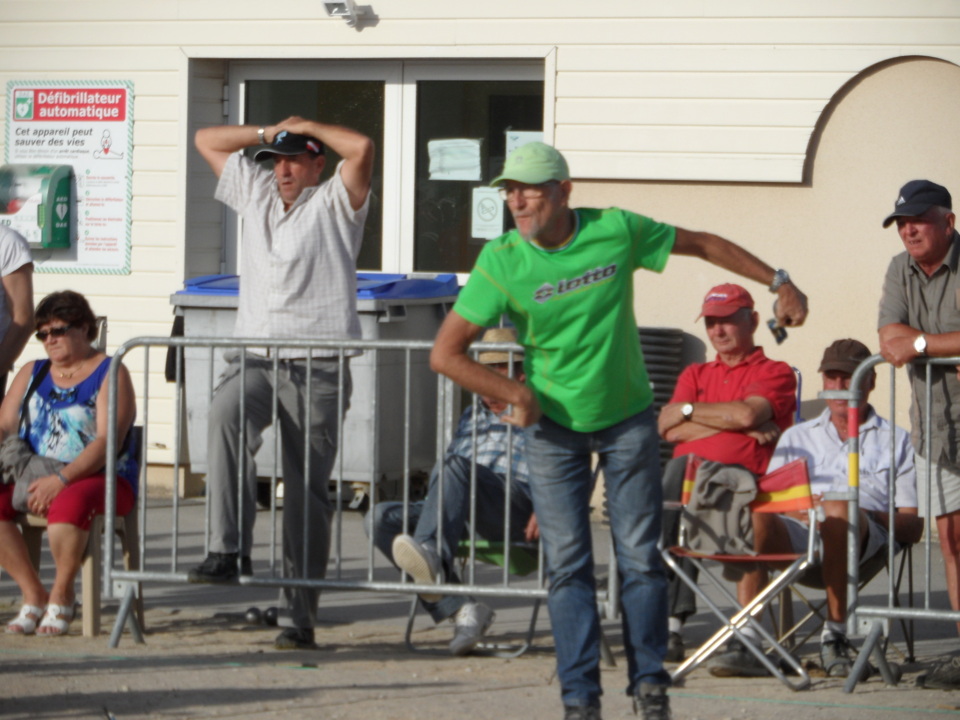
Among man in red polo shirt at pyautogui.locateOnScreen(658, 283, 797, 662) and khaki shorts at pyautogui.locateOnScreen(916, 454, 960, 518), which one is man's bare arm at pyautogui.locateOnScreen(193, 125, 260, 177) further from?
khaki shorts at pyautogui.locateOnScreen(916, 454, 960, 518)

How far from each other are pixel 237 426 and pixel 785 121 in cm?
418

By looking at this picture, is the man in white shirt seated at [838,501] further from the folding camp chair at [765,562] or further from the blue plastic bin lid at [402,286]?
the blue plastic bin lid at [402,286]

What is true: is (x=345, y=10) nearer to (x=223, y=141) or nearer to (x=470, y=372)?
(x=223, y=141)

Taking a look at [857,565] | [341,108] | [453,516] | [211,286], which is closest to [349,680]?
[453,516]

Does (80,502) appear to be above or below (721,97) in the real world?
below

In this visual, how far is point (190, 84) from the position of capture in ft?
32.8

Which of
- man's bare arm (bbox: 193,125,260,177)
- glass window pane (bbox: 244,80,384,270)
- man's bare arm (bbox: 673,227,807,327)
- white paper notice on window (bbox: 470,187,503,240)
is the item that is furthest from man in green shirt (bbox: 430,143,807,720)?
glass window pane (bbox: 244,80,384,270)

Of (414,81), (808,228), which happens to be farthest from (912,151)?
(414,81)

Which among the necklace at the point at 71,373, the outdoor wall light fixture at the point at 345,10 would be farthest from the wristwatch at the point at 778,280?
the outdoor wall light fixture at the point at 345,10

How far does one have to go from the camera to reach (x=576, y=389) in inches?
194

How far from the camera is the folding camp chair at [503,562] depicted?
20.4 feet

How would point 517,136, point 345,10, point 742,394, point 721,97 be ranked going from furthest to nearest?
1. point 517,136
2. point 345,10
3. point 721,97
4. point 742,394

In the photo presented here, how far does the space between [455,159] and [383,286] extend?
130 centimetres

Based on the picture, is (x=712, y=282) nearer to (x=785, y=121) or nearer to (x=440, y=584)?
(x=785, y=121)
